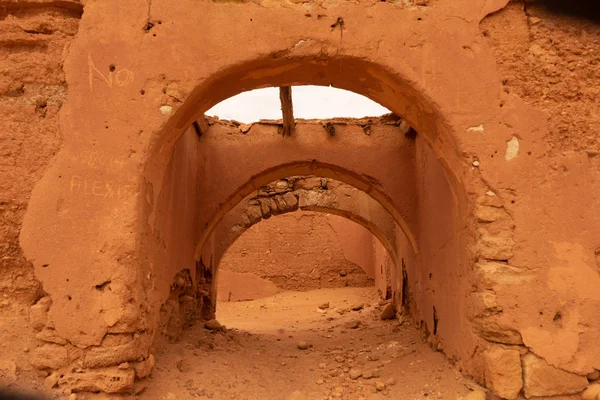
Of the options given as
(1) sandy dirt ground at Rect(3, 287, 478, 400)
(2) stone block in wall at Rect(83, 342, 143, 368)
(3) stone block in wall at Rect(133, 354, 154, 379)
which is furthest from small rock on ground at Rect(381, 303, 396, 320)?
(2) stone block in wall at Rect(83, 342, 143, 368)

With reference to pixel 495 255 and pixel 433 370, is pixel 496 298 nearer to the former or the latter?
pixel 495 255

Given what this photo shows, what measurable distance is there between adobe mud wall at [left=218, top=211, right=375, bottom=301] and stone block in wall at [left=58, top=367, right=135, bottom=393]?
9656 millimetres

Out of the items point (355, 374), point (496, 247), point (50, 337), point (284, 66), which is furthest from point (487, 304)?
point (50, 337)

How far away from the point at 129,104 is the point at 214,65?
0.53 meters

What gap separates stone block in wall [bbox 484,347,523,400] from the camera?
239 centimetres

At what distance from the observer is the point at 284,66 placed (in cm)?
288

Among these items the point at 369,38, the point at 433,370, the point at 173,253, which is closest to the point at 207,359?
the point at 173,253

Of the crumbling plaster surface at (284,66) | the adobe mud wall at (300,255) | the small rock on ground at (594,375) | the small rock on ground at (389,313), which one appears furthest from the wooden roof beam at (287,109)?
the adobe mud wall at (300,255)

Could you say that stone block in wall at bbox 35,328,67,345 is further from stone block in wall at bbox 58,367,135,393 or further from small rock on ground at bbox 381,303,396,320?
small rock on ground at bbox 381,303,396,320

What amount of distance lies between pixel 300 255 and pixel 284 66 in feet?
31.0

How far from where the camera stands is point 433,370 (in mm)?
3281

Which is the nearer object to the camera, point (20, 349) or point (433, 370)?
point (20, 349)

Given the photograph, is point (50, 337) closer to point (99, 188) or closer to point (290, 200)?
point (99, 188)

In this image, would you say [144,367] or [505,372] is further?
[144,367]
